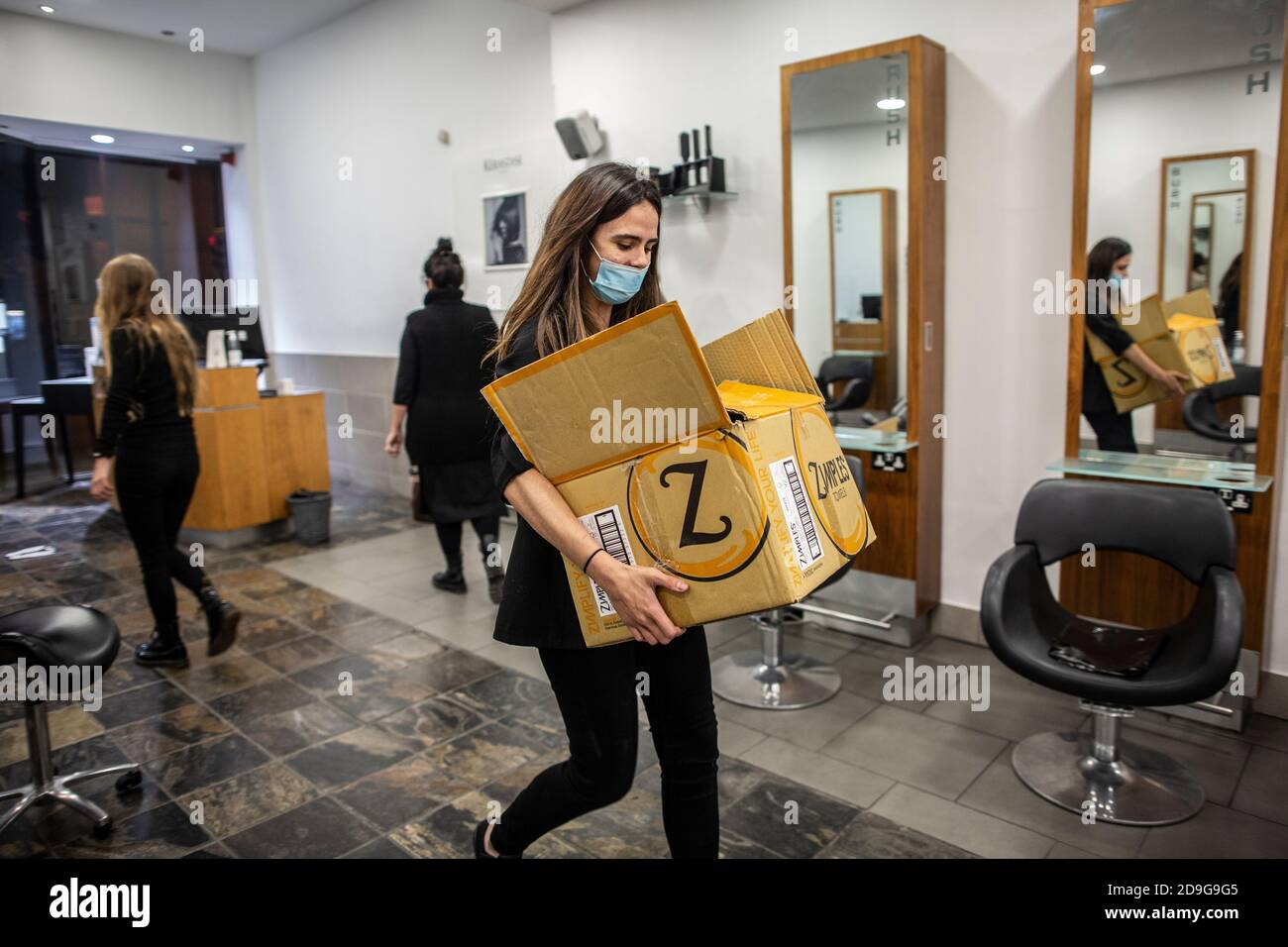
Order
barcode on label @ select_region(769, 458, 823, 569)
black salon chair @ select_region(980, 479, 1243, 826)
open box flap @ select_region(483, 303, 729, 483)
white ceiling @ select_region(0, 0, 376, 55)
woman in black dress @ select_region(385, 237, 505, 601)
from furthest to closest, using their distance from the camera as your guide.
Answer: white ceiling @ select_region(0, 0, 376, 55) < woman in black dress @ select_region(385, 237, 505, 601) < black salon chair @ select_region(980, 479, 1243, 826) < barcode on label @ select_region(769, 458, 823, 569) < open box flap @ select_region(483, 303, 729, 483)

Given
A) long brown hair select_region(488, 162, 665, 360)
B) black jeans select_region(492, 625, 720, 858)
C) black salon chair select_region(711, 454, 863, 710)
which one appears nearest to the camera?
long brown hair select_region(488, 162, 665, 360)

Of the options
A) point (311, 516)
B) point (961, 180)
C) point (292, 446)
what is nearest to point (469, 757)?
point (961, 180)

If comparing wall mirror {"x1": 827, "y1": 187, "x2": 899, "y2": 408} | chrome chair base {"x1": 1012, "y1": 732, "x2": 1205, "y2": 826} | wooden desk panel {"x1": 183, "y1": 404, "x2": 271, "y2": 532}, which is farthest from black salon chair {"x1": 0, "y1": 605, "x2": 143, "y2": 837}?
wall mirror {"x1": 827, "y1": 187, "x2": 899, "y2": 408}

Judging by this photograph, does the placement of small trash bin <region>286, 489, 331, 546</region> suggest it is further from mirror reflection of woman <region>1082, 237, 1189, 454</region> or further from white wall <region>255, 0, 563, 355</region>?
mirror reflection of woman <region>1082, 237, 1189, 454</region>

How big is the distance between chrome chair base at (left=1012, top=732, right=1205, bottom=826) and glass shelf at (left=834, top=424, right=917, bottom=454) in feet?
3.93

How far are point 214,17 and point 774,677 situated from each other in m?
6.41

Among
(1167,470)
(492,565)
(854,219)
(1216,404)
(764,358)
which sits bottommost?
(492,565)

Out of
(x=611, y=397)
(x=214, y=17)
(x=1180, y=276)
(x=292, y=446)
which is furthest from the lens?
(x=214, y=17)

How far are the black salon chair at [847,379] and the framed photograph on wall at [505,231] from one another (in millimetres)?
2282

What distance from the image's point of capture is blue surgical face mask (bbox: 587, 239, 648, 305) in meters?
1.58

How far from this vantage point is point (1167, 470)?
2.99 metres

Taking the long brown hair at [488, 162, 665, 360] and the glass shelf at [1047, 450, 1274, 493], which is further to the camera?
the glass shelf at [1047, 450, 1274, 493]

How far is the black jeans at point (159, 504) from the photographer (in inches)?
133

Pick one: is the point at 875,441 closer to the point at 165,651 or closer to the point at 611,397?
the point at 611,397
